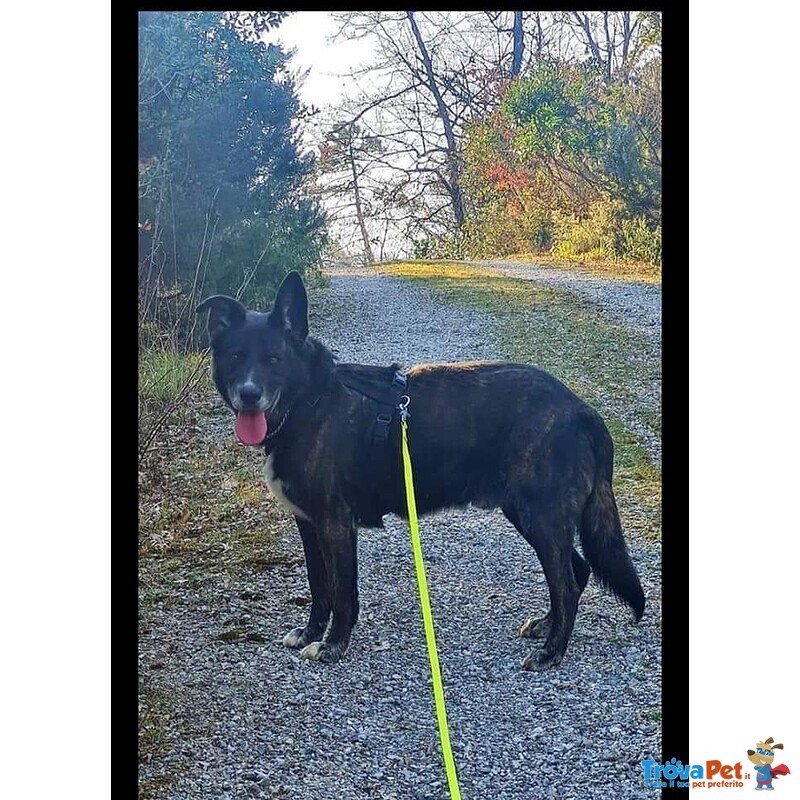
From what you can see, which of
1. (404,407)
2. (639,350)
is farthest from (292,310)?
(639,350)

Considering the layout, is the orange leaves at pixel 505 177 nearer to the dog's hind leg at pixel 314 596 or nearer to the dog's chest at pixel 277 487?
the dog's chest at pixel 277 487

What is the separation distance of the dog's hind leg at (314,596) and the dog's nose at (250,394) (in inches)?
17.5

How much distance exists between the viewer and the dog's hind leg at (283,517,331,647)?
372 centimetres

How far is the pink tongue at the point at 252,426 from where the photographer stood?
3586 millimetres

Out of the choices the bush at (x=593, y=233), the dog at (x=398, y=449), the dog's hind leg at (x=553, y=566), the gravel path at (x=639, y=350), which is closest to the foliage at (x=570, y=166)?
the bush at (x=593, y=233)

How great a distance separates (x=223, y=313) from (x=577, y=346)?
1.23 metres

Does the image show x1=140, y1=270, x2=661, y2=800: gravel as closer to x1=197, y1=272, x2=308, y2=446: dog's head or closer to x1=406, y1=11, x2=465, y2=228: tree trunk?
x1=197, y1=272, x2=308, y2=446: dog's head

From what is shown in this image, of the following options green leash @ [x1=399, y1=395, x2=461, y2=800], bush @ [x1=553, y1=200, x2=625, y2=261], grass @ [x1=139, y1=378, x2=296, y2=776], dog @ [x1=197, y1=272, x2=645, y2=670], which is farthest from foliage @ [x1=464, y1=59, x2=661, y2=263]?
grass @ [x1=139, y1=378, x2=296, y2=776]

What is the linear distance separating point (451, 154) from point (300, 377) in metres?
0.96

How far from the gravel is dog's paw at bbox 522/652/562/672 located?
0.08ft
